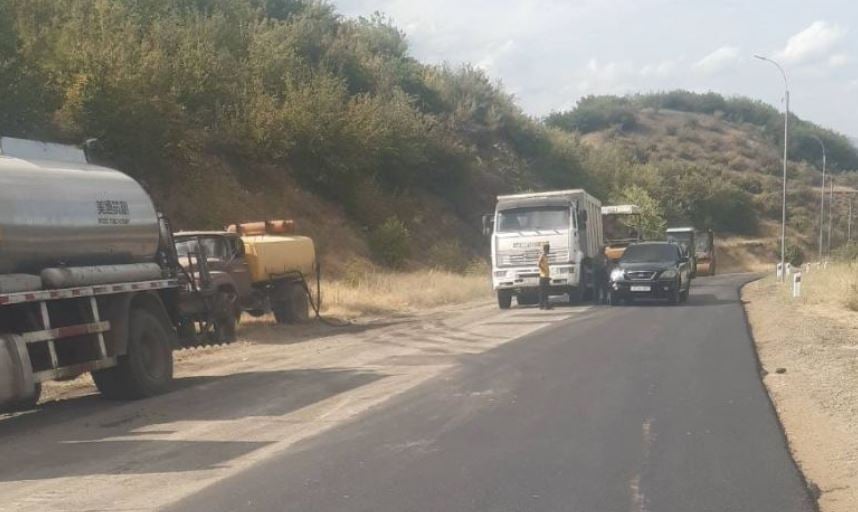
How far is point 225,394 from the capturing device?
528 inches

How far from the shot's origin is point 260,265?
918 inches

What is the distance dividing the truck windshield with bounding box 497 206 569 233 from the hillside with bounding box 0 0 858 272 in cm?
1029

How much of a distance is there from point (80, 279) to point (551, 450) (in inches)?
255

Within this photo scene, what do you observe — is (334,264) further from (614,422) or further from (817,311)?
(614,422)

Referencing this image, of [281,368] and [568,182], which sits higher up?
[568,182]

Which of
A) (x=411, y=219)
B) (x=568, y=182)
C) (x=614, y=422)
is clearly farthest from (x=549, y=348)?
(x=568, y=182)

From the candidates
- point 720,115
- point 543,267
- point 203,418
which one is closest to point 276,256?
point 543,267

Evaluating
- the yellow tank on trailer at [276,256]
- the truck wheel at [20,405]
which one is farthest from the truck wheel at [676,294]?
the truck wheel at [20,405]

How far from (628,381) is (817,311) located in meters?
14.5

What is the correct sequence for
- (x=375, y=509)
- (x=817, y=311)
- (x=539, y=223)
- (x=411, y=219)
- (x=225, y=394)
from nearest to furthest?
(x=375, y=509), (x=225, y=394), (x=817, y=311), (x=539, y=223), (x=411, y=219)

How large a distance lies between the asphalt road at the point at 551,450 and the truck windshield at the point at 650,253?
14.9 meters

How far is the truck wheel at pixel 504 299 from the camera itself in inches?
1182

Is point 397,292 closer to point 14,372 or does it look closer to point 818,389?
point 818,389

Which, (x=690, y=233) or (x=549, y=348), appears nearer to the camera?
(x=549, y=348)
